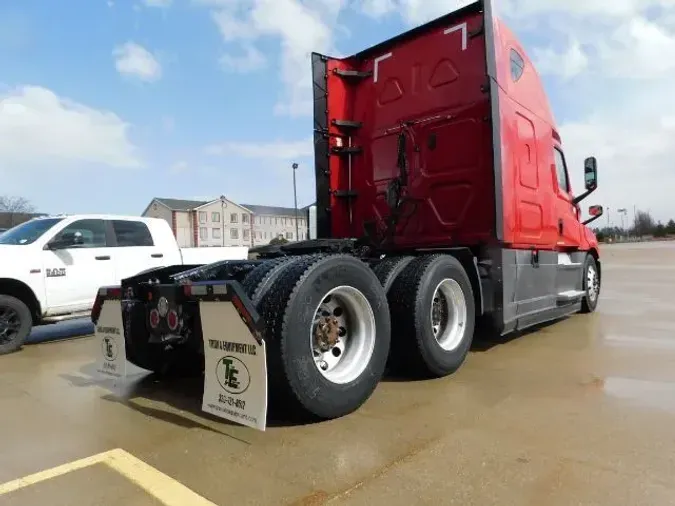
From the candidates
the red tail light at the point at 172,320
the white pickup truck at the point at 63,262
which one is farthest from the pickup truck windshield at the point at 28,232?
the red tail light at the point at 172,320

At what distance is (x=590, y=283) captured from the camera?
349 inches

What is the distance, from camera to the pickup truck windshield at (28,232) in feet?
24.1

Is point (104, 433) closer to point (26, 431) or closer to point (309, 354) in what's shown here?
point (26, 431)

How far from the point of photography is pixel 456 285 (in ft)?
16.5

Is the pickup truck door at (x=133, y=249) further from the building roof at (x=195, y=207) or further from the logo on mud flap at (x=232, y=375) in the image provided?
the building roof at (x=195, y=207)

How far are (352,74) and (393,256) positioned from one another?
2677 millimetres

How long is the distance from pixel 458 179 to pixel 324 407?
10.5ft

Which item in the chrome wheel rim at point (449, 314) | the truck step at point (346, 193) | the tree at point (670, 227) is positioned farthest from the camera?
the tree at point (670, 227)

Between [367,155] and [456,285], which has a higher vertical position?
[367,155]

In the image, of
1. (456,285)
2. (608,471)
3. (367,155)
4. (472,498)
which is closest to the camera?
(472,498)

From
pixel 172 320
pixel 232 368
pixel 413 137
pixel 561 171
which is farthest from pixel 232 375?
pixel 561 171

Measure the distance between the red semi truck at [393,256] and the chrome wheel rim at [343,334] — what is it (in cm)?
1

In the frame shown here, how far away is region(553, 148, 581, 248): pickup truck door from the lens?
7191 mm

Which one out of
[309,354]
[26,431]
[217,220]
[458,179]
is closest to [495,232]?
[458,179]
